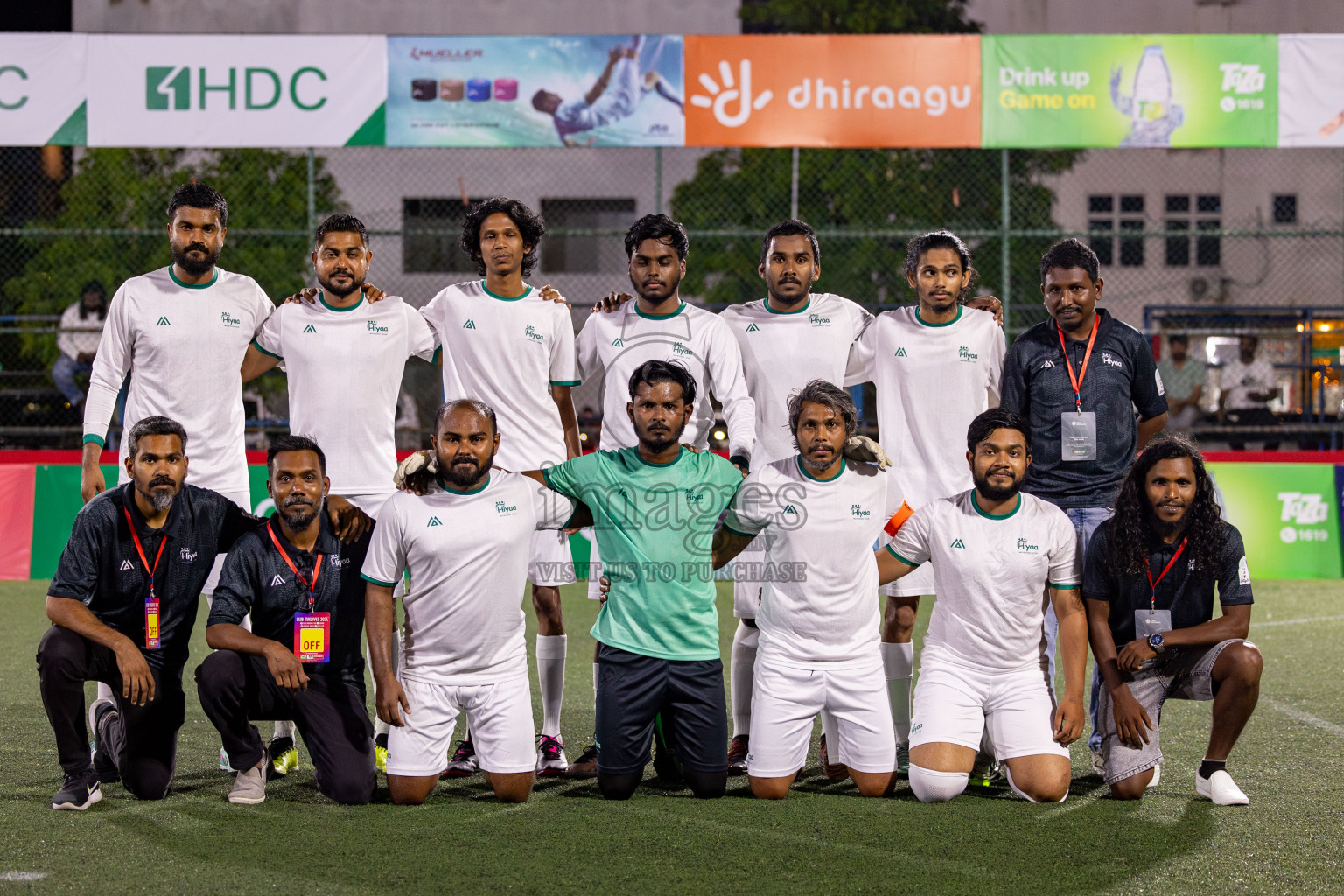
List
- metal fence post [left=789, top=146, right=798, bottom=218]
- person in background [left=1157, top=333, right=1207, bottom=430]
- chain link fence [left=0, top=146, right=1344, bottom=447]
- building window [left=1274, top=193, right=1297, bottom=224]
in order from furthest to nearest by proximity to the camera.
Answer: building window [left=1274, top=193, right=1297, bottom=224]
metal fence post [left=789, top=146, right=798, bottom=218]
chain link fence [left=0, top=146, right=1344, bottom=447]
person in background [left=1157, top=333, right=1207, bottom=430]

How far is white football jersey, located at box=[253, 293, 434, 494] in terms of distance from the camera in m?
5.58

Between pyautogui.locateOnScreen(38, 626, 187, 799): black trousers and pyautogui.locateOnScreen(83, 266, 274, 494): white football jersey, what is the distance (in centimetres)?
95

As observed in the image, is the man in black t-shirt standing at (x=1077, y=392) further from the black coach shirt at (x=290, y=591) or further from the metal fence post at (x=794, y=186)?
the metal fence post at (x=794, y=186)

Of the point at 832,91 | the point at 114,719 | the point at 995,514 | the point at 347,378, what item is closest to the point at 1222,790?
the point at 995,514

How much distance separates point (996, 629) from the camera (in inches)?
199

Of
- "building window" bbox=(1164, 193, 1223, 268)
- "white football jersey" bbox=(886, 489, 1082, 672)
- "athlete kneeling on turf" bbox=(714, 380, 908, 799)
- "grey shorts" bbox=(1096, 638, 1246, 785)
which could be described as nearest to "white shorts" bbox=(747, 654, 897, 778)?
"athlete kneeling on turf" bbox=(714, 380, 908, 799)

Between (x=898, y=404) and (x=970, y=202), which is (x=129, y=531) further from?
(x=970, y=202)

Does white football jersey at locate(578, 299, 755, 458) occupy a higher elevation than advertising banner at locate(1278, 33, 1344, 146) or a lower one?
lower

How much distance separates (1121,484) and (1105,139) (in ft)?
25.6

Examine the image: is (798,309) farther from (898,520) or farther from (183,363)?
(183,363)

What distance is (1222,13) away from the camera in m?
25.9

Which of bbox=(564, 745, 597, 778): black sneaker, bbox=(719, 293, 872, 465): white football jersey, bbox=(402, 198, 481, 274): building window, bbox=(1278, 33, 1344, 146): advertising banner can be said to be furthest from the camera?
bbox=(402, 198, 481, 274): building window

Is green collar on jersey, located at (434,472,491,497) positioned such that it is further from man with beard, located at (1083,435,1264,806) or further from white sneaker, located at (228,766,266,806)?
man with beard, located at (1083,435,1264,806)

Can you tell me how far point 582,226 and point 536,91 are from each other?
14235mm
